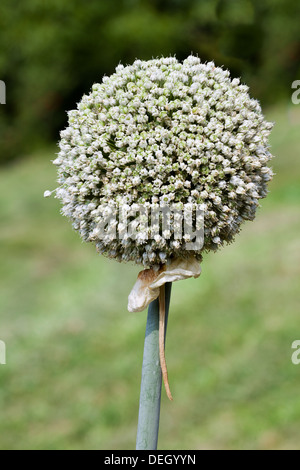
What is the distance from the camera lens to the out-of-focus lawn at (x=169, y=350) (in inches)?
188

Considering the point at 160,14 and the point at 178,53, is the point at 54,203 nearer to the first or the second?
the point at 178,53

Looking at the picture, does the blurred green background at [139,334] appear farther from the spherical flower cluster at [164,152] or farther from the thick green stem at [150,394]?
the spherical flower cluster at [164,152]

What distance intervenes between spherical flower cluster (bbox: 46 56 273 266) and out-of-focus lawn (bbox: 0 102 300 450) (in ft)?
9.86

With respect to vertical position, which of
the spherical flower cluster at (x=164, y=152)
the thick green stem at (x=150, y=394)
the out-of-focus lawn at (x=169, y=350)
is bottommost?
the thick green stem at (x=150, y=394)

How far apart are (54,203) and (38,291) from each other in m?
4.39

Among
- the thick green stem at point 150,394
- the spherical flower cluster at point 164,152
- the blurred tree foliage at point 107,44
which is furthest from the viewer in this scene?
the blurred tree foliage at point 107,44

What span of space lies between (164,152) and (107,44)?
15.4m

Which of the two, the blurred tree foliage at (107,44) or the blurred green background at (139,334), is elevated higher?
the blurred tree foliage at (107,44)

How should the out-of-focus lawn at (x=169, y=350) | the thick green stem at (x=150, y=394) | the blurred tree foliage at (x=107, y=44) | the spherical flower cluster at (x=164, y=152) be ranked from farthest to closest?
1. the blurred tree foliage at (x=107, y=44)
2. the out-of-focus lawn at (x=169, y=350)
3. the thick green stem at (x=150, y=394)
4. the spherical flower cluster at (x=164, y=152)

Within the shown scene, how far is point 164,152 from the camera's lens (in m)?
1.89

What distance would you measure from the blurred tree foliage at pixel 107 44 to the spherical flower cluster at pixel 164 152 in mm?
11578

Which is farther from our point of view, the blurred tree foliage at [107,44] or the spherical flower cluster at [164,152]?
the blurred tree foliage at [107,44]

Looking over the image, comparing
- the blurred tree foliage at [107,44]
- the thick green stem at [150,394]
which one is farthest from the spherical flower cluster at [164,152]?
the blurred tree foliage at [107,44]

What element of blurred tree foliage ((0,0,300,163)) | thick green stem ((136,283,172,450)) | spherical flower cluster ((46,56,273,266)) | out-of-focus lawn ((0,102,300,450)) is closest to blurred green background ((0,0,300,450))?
out-of-focus lawn ((0,102,300,450))
